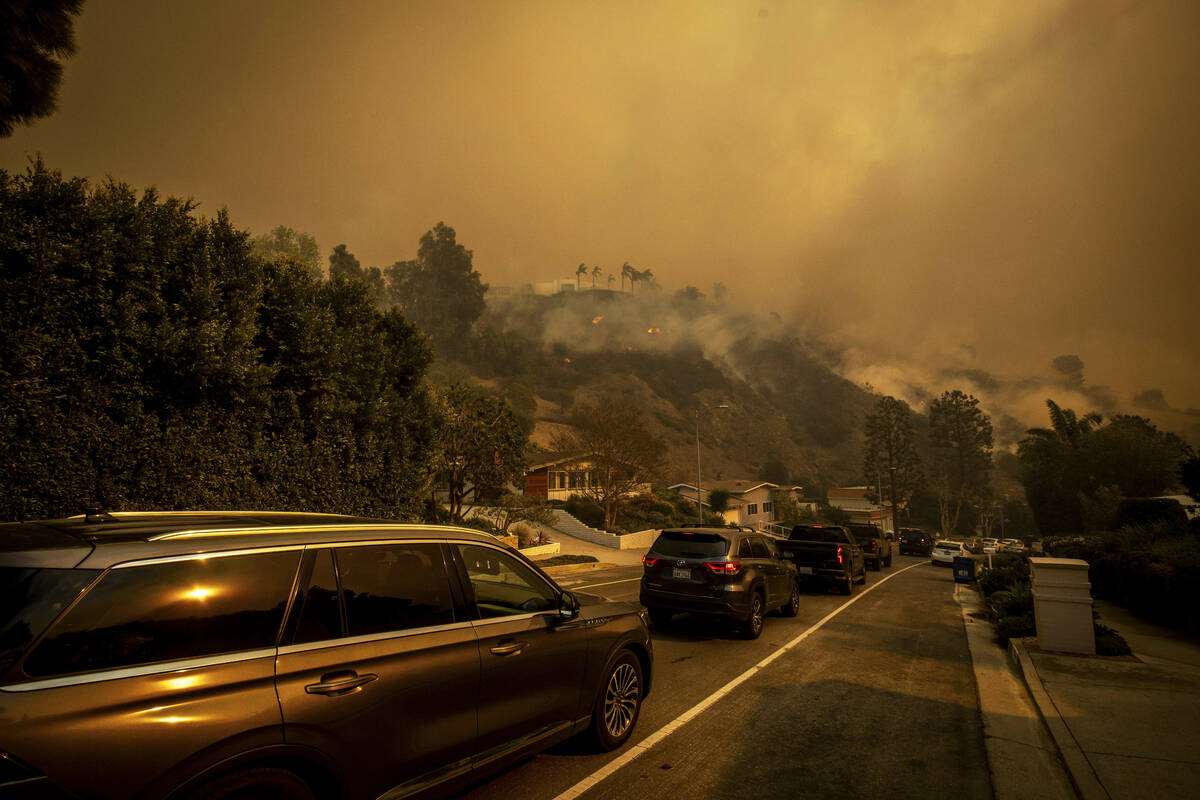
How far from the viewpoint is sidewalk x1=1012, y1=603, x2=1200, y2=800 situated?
4.45 meters

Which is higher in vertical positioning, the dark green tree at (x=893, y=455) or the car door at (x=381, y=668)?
the dark green tree at (x=893, y=455)

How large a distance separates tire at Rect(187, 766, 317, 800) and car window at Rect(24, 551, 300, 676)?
20.3 inches

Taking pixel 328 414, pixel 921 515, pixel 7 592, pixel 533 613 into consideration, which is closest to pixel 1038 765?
pixel 533 613

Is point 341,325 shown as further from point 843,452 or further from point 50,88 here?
point 843,452

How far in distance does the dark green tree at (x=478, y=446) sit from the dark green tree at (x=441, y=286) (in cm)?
10183

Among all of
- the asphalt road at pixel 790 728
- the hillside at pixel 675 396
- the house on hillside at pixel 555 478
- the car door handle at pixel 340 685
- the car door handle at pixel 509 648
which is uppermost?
the hillside at pixel 675 396

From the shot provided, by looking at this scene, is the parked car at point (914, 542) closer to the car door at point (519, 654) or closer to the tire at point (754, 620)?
the tire at point (754, 620)

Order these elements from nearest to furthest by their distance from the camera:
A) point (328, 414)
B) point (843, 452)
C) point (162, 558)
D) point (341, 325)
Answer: point (162, 558), point (328, 414), point (341, 325), point (843, 452)

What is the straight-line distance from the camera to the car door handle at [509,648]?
3869mm

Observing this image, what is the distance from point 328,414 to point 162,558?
14237mm

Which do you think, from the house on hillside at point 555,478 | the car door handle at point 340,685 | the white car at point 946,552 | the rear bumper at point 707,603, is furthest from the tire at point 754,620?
the house on hillside at point 555,478

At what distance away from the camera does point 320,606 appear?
10.3 ft

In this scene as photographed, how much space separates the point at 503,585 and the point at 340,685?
1603 mm

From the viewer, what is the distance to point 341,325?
1798 centimetres
